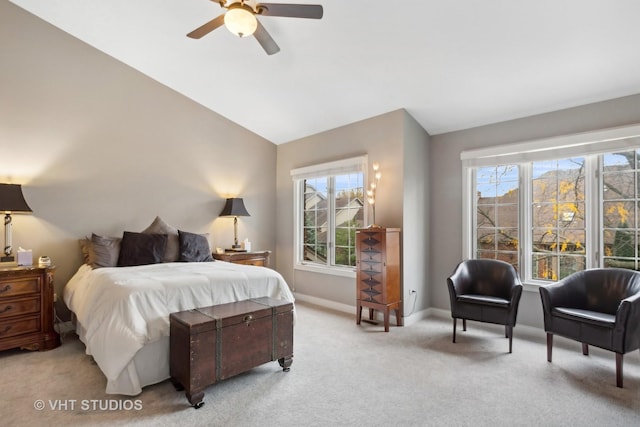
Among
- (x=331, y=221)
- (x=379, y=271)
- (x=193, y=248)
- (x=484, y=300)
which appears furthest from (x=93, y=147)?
(x=484, y=300)

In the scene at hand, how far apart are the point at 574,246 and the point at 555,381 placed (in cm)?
164

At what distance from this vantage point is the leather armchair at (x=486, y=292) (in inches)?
130

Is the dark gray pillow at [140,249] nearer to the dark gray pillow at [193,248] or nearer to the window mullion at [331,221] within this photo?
the dark gray pillow at [193,248]

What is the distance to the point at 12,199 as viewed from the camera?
3383 mm

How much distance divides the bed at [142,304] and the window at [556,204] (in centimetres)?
272

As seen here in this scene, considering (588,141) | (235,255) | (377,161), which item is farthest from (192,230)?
(588,141)

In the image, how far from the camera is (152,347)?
255cm

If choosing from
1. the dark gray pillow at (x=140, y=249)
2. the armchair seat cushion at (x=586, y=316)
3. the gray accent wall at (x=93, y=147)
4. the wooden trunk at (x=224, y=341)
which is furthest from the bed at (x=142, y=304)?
the armchair seat cushion at (x=586, y=316)

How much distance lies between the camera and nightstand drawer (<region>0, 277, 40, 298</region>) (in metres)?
3.19

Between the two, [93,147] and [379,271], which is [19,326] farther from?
[379,271]

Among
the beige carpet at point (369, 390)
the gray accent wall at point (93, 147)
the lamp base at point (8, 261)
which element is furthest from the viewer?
the gray accent wall at point (93, 147)

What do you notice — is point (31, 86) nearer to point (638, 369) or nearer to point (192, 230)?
point (192, 230)

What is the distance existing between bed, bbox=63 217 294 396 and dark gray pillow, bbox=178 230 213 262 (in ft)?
2.86

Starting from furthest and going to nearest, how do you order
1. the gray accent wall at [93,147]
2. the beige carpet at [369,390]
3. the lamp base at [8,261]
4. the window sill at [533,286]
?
the window sill at [533,286]
the gray accent wall at [93,147]
the lamp base at [8,261]
the beige carpet at [369,390]
